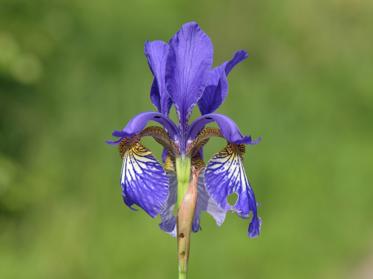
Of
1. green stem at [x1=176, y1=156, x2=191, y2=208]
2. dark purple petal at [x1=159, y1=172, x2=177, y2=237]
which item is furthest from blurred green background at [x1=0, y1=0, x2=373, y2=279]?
green stem at [x1=176, y1=156, x2=191, y2=208]

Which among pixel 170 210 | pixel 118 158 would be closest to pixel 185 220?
pixel 170 210

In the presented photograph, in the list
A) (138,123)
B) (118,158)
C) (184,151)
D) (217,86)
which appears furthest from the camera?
(118,158)

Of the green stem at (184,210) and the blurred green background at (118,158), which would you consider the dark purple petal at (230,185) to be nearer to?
the green stem at (184,210)

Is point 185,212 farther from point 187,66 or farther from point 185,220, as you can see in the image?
point 187,66

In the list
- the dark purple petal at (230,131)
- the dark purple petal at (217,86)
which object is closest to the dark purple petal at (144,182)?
the dark purple petal at (230,131)

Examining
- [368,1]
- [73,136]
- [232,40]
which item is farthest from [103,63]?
[368,1]

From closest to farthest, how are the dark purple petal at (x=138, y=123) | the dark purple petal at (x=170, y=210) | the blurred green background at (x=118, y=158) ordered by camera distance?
the dark purple petal at (x=138, y=123)
the dark purple petal at (x=170, y=210)
the blurred green background at (x=118, y=158)

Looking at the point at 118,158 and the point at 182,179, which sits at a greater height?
the point at 118,158
